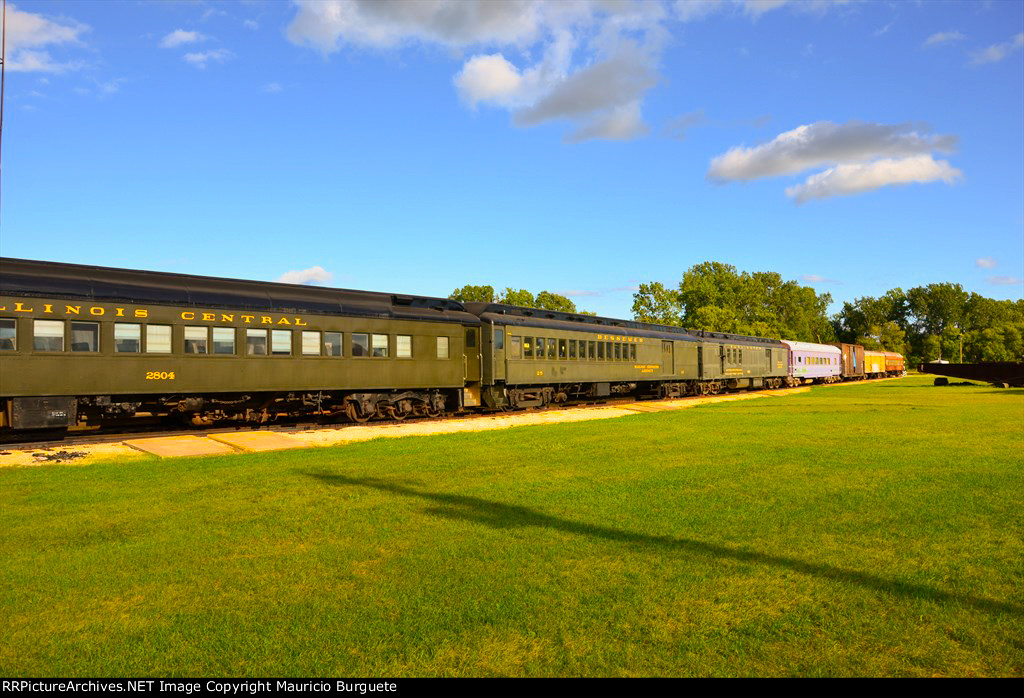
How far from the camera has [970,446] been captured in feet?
48.8

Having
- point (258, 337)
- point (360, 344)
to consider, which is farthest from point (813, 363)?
point (258, 337)

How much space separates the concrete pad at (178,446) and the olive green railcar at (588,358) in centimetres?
1147

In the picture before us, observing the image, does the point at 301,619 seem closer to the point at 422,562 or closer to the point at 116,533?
the point at 422,562

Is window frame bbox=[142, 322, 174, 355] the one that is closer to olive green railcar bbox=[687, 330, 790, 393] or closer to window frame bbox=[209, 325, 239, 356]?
window frame bbox=[209, 325, 239, 356]

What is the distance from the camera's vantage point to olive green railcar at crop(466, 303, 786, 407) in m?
26.6

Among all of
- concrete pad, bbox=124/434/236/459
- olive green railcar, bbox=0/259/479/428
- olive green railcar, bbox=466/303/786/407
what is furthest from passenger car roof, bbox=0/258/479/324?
concrete pad, bbox=124/434/236/459

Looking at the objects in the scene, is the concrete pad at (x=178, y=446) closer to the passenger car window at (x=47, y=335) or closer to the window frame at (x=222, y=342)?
the window frame at (x=222, y=342)

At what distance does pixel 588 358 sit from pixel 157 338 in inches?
754

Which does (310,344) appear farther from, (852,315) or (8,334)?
(852,315)

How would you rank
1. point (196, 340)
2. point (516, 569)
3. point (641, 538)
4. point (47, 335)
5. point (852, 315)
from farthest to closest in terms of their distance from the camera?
point (852, 315)
point (196, 340)
point (47, 335)
point (641, 538)
point (516, 569)

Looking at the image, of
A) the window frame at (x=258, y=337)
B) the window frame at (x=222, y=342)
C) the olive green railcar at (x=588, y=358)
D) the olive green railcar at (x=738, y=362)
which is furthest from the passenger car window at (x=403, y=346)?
the olive green railcar at (x=738, y=362)

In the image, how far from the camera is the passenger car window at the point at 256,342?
63.0ft

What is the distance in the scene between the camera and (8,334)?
1538cm

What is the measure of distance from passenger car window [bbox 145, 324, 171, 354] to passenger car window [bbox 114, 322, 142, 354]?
180 millimetres
